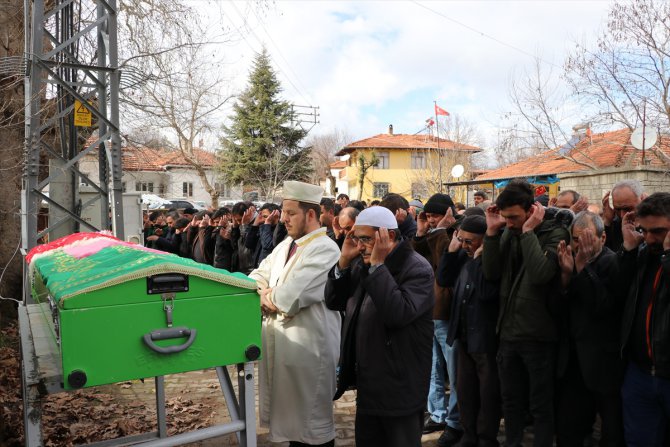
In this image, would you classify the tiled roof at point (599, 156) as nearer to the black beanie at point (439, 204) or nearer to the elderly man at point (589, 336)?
the black beanie at point (439, 204)

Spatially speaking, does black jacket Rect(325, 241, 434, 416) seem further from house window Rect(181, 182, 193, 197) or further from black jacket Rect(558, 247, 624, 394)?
house window Rect(181, 182, 193, 197)

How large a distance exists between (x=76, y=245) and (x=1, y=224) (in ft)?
15.5

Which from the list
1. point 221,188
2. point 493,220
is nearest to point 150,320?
point 493,220

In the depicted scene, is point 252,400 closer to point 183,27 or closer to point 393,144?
point 183,27

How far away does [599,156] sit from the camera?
915 inches

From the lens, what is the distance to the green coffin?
2.14 meters

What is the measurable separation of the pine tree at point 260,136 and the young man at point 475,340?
35.1 metres

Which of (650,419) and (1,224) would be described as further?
(1,224)

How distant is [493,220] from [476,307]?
2.28ft

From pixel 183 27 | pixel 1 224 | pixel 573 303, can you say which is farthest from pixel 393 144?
pixel 573 303

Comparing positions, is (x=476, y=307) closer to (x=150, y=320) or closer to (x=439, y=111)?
(x=150, y=320)

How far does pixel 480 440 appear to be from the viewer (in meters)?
3.99

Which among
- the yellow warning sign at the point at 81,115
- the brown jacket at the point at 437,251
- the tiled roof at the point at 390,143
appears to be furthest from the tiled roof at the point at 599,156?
the tiled roof at the point at 390,143

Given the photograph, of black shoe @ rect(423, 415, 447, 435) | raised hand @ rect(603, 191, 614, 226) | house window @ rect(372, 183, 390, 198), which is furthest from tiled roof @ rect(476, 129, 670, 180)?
house window @ rect(372, 183, 390, 198)
